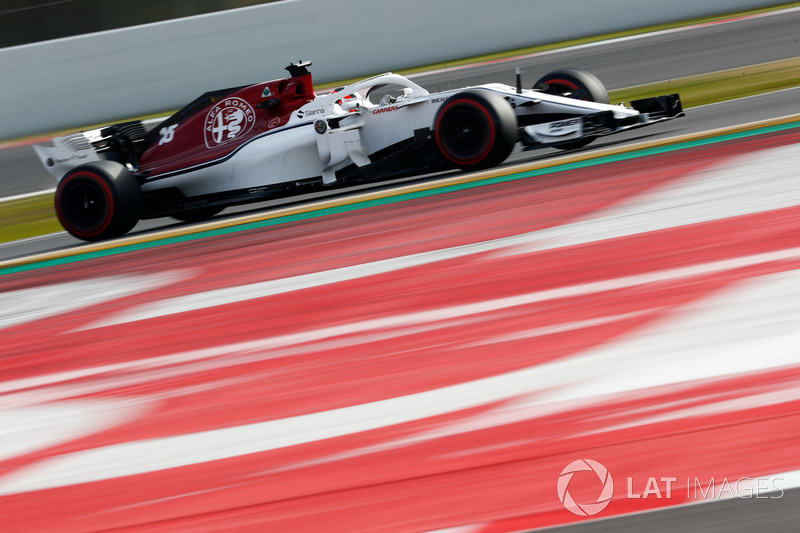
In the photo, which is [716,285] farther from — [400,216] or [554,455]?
[400,216]

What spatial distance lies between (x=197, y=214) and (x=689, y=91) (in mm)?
6123

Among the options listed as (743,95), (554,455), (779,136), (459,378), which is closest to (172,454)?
(459,378)

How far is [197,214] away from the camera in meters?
9.55

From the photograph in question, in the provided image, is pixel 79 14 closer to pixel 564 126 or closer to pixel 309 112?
pixel 309 112

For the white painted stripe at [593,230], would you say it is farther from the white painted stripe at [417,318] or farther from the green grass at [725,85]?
the green grass at [725,85]

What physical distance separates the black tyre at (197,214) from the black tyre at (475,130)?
2684 millimetres

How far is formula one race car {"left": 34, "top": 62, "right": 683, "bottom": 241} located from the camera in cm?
779

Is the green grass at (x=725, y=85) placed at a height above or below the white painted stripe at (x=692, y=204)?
above

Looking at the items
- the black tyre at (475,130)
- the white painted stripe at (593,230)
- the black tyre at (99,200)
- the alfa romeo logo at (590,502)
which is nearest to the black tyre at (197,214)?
the black tyre at (99,200)

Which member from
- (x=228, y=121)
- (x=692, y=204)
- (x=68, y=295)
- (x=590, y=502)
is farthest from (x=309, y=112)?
(x=590, y=502)

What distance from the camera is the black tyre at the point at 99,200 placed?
874 centimetres

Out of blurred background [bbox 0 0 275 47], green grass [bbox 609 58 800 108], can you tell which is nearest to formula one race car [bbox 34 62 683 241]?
green grass [bbox 609 58 800 108]

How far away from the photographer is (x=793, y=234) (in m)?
4.73

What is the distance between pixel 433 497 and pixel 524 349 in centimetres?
123
